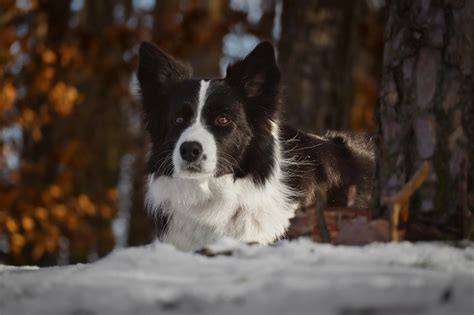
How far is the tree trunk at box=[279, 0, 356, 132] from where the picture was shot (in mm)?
8602

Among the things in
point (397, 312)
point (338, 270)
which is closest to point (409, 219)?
point (338, 270)

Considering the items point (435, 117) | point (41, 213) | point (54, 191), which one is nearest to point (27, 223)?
point (41, 213)

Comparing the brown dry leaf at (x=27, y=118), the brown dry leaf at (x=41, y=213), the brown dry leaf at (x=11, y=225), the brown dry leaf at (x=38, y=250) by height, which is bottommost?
the brown dry leaf at (x=38, y=250)

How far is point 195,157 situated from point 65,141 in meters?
9.37

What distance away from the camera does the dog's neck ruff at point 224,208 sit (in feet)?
17.0

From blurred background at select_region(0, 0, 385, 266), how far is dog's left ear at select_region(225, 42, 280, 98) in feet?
9.85

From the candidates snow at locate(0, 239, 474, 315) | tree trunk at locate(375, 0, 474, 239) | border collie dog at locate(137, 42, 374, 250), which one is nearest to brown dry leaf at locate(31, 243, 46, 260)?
border collie dog at locate(137, 42, 374, 250)

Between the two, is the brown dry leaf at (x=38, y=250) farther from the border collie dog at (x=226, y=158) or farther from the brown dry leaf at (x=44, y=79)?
the border collie dog at (x=226, y=158)

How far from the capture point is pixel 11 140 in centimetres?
1328

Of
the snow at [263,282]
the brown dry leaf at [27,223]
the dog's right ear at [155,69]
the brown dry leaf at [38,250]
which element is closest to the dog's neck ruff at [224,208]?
the dog's right ear at [155,69]

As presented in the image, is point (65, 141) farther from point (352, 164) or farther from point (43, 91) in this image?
point (352, 164)

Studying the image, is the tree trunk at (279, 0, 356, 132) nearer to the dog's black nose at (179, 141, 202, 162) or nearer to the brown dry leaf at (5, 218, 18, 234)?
the dog's black nose at (179, 141, 202, 162)

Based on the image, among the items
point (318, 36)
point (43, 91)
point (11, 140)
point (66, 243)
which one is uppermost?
point (318, 36)

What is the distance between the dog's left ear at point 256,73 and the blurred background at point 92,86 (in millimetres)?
3002
